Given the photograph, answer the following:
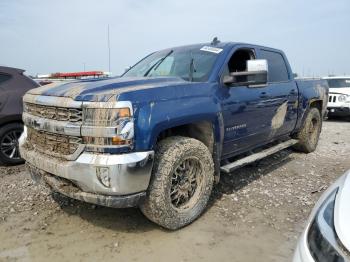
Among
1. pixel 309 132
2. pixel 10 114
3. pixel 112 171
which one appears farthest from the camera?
pixel 309 132

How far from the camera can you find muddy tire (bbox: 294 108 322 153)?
641 cm

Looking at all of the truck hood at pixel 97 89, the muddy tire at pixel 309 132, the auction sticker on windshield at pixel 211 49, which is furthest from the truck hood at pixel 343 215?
the muddy tire at pixel 309 132

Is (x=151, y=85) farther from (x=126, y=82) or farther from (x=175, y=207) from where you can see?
(x=175, y=207)

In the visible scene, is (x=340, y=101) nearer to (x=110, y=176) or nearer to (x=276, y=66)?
(x=276, y=66)

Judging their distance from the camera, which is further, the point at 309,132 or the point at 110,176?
the point at 309,132

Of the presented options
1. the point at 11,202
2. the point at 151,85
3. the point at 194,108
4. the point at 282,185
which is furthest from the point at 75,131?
the point at 282,185

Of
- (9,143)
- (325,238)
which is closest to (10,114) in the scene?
(9,143)

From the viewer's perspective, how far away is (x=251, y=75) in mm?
3949

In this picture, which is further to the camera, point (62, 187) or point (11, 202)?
point (11, 202)

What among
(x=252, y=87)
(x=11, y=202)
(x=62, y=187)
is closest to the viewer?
(x=62, y=187)

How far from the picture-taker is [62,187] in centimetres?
320

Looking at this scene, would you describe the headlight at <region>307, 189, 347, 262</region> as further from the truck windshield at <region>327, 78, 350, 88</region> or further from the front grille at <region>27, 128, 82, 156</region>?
the truck windshield at <region>327, 78, 350, 88</region>

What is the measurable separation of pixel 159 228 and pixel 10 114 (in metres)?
3.44

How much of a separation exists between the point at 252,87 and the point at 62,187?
2592 mm
